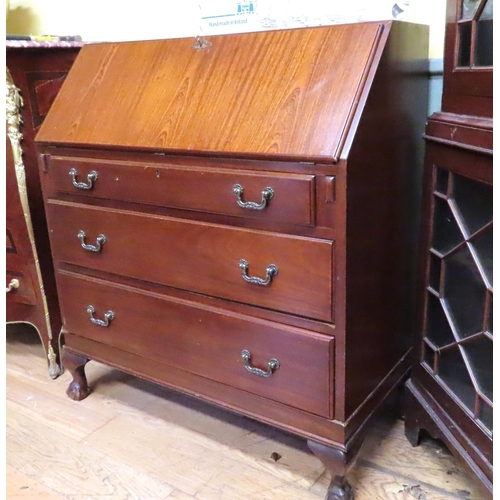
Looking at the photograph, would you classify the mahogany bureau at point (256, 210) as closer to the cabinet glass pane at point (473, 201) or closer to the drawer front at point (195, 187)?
the drawer front at point (195, 187)

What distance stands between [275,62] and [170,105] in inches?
10.3

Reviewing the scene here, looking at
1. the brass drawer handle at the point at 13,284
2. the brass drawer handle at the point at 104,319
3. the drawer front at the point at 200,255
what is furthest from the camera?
the brass drawer handle at the point at 13,284

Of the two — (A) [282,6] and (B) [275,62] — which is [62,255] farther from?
(A) [282,6]

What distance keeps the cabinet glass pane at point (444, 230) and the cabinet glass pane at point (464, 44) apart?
28 cm

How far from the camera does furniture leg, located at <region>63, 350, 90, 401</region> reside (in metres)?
1.65

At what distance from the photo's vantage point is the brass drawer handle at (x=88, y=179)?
4.48ft

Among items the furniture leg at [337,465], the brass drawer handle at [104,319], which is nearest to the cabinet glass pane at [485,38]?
the furniture leg at [337,465]

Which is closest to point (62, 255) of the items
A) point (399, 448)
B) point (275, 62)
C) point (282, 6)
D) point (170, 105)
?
point (170, 105)

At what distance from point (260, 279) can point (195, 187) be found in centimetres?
24

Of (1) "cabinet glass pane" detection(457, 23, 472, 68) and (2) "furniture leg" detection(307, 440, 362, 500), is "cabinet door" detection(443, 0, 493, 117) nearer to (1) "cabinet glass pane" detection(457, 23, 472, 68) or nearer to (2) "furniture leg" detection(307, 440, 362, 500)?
(1) "cabinet glass pane" detection(457, 23, 472, 68)

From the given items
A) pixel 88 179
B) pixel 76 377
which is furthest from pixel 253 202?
pixel 76 377

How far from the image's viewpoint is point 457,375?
121 centimetres

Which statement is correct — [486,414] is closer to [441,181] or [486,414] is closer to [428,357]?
[428,357]

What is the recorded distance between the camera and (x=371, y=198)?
1.13m
